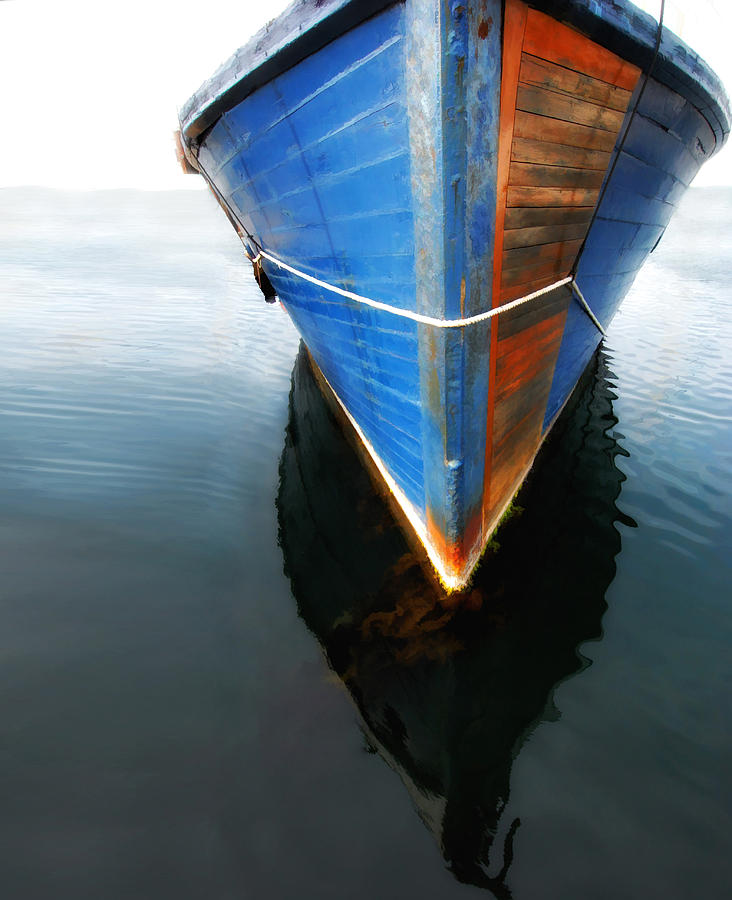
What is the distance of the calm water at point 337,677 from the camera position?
2029 mm

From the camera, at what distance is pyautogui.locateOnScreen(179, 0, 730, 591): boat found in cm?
198

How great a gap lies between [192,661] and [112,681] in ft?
1.41

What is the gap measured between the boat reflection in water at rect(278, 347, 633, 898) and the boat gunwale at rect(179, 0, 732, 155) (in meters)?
3.15

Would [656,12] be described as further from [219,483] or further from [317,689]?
[219,483]

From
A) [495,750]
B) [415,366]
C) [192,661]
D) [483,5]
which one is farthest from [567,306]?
[192,661]

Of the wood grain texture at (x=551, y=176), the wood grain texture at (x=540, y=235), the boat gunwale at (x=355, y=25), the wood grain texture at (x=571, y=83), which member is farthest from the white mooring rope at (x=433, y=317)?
the boat gunwale at (x=355, y=25)

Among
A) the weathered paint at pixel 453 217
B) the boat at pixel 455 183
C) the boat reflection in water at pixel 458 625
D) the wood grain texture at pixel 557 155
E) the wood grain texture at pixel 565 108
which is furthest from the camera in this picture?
the boat reflection in water at pixel 458 625

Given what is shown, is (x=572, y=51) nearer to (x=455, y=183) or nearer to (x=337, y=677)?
(x=455, y=183)

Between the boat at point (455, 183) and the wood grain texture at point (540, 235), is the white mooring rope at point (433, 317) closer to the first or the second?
the boat at point (455, 183)

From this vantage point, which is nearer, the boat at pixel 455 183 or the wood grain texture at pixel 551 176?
the boat at pixel 455 183

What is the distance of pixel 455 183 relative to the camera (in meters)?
2.04

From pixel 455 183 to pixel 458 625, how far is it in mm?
2562

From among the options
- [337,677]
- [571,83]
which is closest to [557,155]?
[571,83]

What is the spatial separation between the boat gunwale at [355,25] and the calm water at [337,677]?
3.15 metres
